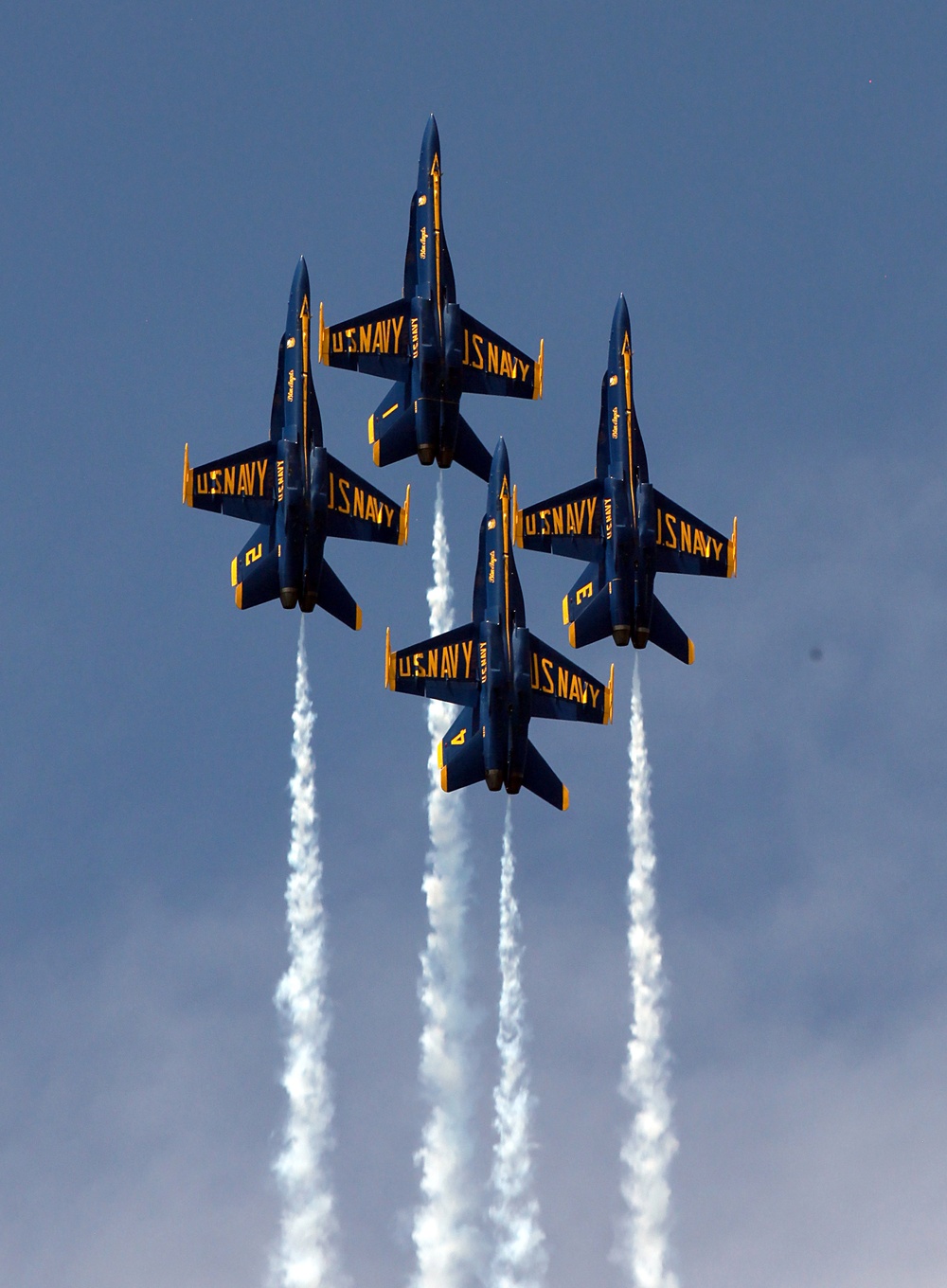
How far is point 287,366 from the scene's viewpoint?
13562cm

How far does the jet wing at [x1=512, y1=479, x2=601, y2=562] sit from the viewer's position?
444ft

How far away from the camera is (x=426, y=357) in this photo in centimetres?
13675

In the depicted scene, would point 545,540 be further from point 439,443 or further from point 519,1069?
point 519,1069

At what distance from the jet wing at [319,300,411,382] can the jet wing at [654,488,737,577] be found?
46.3 feet

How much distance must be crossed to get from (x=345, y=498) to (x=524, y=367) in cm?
1477

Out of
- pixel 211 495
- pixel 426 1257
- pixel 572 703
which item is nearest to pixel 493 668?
pixel 572 703

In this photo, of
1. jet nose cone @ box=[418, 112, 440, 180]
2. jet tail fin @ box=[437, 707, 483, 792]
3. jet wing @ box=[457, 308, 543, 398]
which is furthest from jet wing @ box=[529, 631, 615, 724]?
jet nose cone @ box=[418, 112, 440, 180]

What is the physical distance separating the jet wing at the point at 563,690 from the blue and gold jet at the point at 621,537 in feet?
6.79

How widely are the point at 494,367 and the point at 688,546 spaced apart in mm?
13457

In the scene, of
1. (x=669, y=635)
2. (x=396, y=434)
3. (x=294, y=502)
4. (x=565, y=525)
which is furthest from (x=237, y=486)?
(x=669, y=635)

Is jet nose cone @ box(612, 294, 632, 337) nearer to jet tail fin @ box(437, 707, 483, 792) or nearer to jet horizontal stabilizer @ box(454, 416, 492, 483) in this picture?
jet horizontal stabilizer @ box(454, 416, 492, 483)

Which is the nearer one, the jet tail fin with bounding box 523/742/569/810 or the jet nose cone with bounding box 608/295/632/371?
the jet tail fin with bounding box 523/742/569/810

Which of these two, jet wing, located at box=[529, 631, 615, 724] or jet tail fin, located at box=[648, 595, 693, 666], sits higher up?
jet tail fin, located at box=[648, 595, 693, 666]

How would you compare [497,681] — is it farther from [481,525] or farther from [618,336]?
[618,336]
